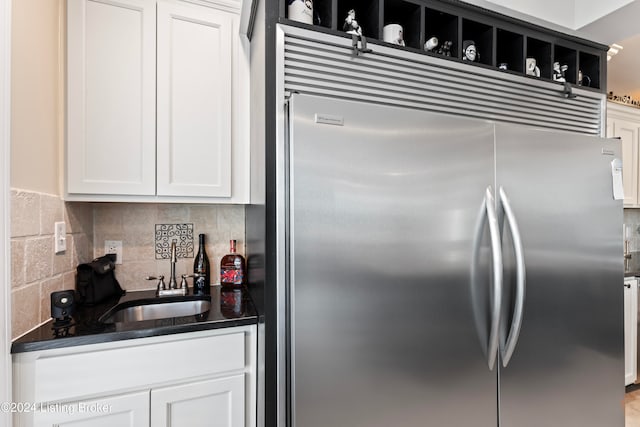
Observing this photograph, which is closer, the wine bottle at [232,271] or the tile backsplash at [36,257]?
the tile backsplash at [36,257]

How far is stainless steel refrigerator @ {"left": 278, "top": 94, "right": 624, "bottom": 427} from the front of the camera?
979mm

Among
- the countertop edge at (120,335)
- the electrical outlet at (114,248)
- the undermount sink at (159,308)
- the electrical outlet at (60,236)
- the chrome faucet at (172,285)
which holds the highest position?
the electrical outlet at (60,236)

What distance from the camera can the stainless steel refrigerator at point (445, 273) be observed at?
979 mm

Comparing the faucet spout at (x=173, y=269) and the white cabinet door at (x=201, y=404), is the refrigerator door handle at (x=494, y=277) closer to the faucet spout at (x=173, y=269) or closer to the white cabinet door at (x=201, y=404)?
the white cabinet door at (x=201, y=404)

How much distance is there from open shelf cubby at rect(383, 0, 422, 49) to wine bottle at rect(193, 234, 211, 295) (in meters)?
1.43

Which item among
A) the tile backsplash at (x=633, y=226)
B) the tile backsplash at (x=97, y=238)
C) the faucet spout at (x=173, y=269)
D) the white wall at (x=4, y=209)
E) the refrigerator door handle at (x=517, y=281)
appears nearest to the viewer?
the white wall at (x=4, y=209)

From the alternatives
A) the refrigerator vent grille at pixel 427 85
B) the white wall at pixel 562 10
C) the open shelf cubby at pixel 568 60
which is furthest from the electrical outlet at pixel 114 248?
the open shelf cubby at pixel 568 60

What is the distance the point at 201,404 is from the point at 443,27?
1938 millimetres

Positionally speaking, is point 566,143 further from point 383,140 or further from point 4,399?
point 4,399

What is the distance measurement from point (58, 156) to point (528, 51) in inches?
92.7

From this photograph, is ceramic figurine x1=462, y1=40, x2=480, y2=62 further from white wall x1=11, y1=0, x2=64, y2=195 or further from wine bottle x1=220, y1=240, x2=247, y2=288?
white wall x1=11, y1=0, x2=64, y2=195

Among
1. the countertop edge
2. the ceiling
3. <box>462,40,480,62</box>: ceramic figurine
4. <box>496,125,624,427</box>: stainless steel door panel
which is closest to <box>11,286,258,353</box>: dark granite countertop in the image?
the countertop edge

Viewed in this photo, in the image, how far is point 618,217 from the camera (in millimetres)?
1355

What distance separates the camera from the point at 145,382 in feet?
3.73
